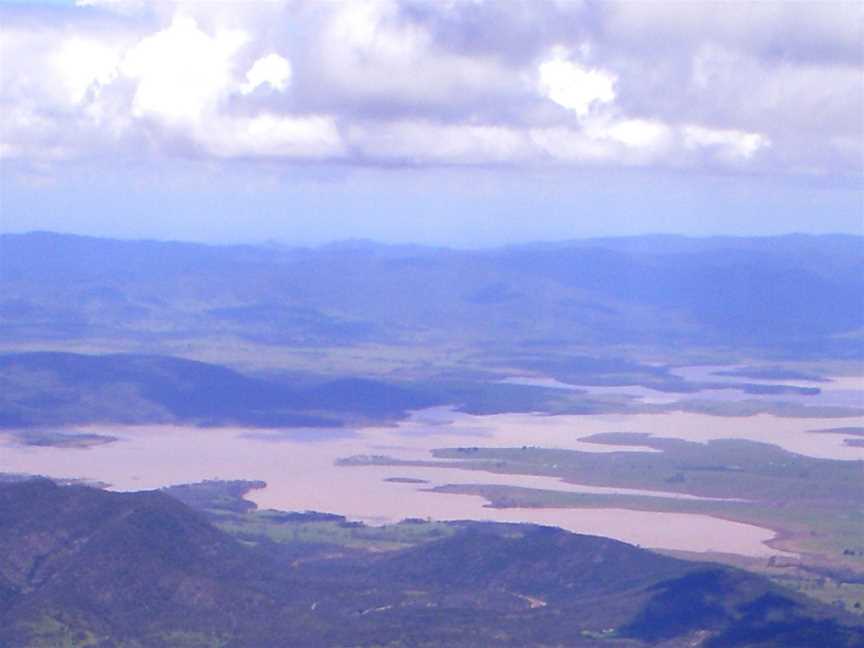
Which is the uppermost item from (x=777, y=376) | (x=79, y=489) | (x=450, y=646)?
(x=777, y=376)

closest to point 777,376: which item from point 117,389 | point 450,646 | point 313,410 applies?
point 313,410

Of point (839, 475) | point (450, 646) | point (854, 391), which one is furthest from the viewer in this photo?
point (854, 391)

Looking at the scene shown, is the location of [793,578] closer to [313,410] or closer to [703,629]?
[703,629]

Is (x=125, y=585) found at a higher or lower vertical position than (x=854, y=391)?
lower

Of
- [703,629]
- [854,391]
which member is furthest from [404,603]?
[854,391]

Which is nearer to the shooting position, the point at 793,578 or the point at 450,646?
the point at 450,646

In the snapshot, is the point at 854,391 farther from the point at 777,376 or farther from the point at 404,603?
the point at 404,603

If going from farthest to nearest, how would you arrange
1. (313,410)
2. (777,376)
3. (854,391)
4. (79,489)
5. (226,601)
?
(777,376) < (854,391) < (313,410) < (79,489) < (226,601)
